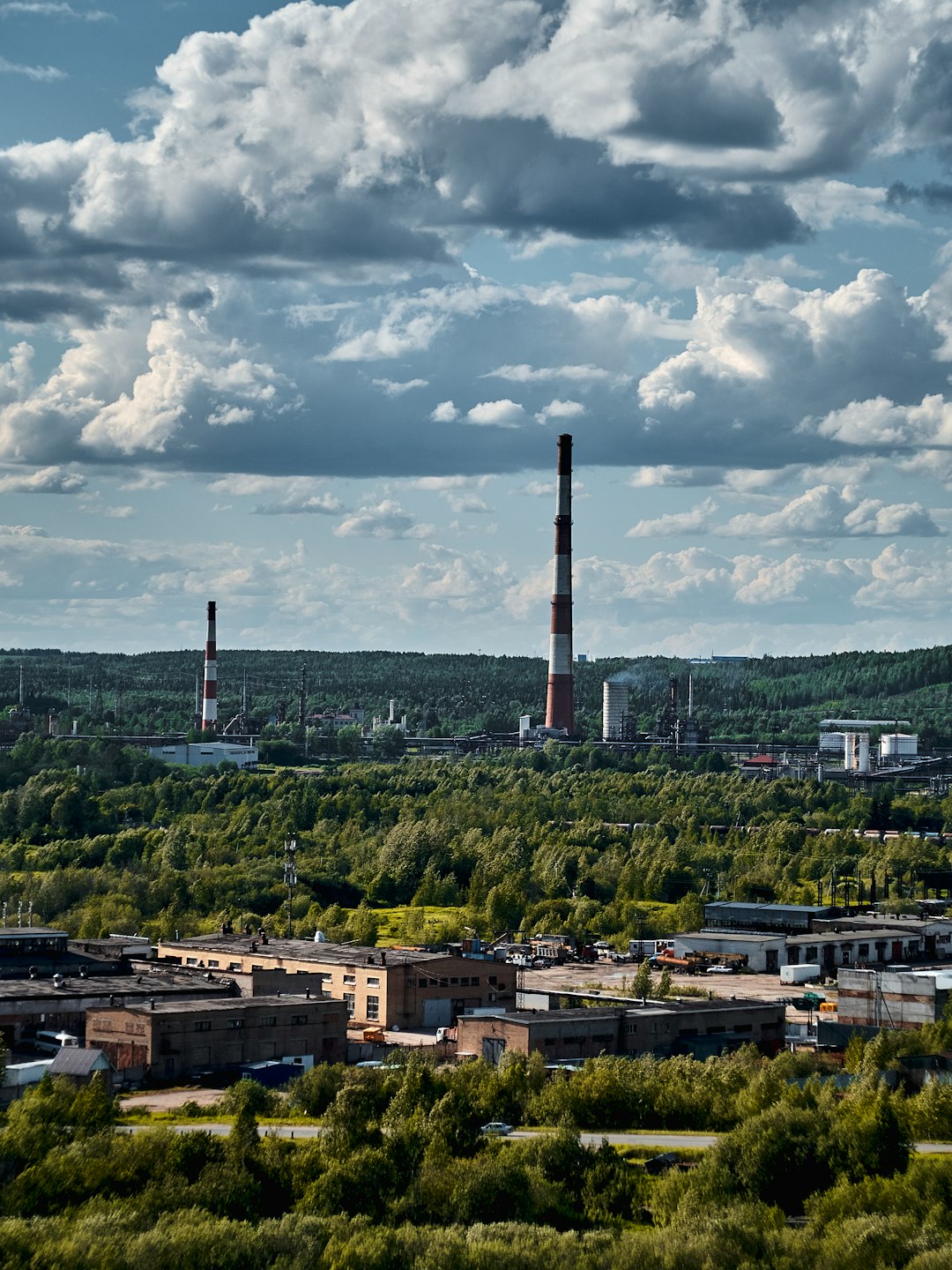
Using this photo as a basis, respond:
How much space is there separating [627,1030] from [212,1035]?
29.0 feet

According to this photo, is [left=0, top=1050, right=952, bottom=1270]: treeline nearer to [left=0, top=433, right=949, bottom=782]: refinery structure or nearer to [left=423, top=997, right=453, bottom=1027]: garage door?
[left=423, top=997, right=453, bottom=1027]: garage door

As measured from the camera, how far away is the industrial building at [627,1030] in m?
44.2

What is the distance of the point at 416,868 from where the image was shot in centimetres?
7994

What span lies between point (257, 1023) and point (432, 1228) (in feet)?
47.1

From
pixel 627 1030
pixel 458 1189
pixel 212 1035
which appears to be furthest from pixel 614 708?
pixel 458 1189

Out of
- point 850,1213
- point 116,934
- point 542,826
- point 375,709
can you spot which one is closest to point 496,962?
point 116,934

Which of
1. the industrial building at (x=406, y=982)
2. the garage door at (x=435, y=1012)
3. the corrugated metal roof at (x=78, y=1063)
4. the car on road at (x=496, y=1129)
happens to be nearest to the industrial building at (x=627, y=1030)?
the industrial building at (x=406, y=982)

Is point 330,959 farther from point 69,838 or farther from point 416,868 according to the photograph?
point 69,838

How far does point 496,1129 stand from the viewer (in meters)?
36.2

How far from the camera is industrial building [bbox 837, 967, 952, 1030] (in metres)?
47.9

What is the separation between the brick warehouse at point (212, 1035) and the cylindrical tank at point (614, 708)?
101348mm

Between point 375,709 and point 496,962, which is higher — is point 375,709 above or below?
above

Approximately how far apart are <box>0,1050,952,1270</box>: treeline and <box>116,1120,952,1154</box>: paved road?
1.87 ft

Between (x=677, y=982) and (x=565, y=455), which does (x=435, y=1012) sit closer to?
(x=677, y=982)
